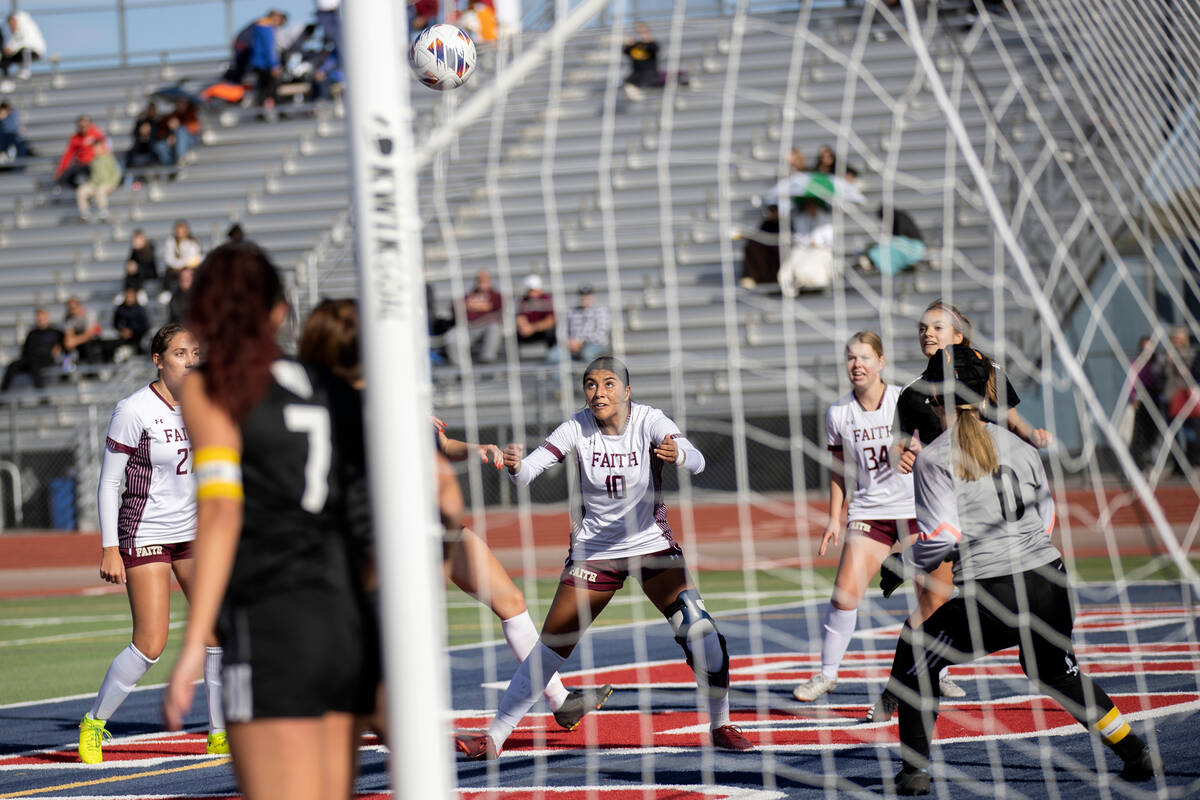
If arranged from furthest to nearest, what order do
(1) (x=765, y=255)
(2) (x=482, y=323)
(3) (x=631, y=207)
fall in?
1. (2) (x=482, y=323)
2. (3) (x=631, y=207)
3. (1) (x=765, y=255)

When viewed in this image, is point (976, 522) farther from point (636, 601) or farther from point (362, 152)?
point (636, 601)

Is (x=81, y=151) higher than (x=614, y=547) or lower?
higher

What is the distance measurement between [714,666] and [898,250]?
10.2m

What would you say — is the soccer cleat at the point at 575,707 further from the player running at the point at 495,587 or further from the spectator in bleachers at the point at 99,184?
the spectator in bleachers at the point at 99,184

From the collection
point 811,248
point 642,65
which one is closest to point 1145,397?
point 811,248

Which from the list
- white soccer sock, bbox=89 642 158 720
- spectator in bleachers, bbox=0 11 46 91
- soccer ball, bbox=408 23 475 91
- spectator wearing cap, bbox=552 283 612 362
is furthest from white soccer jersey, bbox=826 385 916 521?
spectator in bleachers, bbox=0 11 46 91

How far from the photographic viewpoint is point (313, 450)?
398 centimetres

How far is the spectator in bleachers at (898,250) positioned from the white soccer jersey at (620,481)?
27.2ft

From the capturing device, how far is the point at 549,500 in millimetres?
21094

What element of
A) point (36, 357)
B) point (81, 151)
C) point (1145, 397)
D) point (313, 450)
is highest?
point (81, 151)

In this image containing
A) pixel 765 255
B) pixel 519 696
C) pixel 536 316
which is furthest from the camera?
pixel 536 316

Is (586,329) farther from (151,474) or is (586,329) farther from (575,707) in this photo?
(575,707)

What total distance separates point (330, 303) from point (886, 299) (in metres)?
13.5

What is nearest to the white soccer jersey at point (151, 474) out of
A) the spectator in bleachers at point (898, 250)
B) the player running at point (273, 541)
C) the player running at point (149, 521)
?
the player running at point (149, 521)
